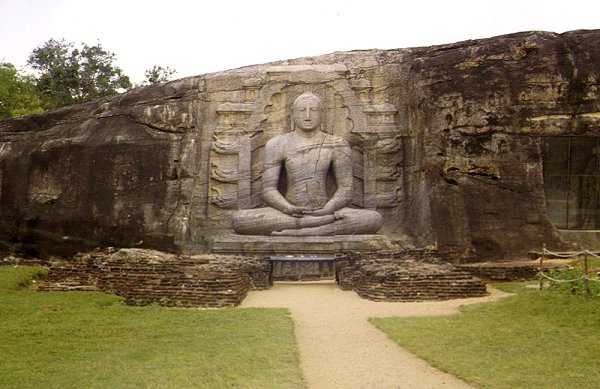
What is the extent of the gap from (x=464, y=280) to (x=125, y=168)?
346 inches

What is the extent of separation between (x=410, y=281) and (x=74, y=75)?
2323 cm

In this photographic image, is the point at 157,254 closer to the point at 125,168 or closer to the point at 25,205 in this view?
the point at 125,168

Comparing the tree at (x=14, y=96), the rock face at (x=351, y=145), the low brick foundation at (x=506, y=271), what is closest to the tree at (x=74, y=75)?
the tree at (x=14, y=96)

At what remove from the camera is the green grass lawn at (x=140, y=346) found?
6.43 meters

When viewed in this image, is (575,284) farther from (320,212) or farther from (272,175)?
(272,175)

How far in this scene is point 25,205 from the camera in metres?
17.3

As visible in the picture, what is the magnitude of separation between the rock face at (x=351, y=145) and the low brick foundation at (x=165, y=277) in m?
2.95

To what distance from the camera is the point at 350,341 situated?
8.34 metres

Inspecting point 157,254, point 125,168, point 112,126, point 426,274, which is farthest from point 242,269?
point 112,126

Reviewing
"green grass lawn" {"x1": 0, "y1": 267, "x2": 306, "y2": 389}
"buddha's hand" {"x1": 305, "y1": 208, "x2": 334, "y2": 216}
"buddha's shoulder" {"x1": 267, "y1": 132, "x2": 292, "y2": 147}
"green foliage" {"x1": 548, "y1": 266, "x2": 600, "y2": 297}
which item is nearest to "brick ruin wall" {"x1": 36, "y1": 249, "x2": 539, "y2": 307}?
"green grass lawn" {"x1": 0, "y1": 267, "x2": 306, "y2": 389}

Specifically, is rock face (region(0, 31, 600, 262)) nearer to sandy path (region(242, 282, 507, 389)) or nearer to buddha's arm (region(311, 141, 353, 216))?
buddha's arm (region(311, 141, 353, 216))

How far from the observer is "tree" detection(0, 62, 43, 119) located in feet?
85.7

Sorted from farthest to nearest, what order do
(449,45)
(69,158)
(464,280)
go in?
(69,158), (449,45), (464,280)

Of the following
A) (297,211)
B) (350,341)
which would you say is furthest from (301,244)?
(350,341)
